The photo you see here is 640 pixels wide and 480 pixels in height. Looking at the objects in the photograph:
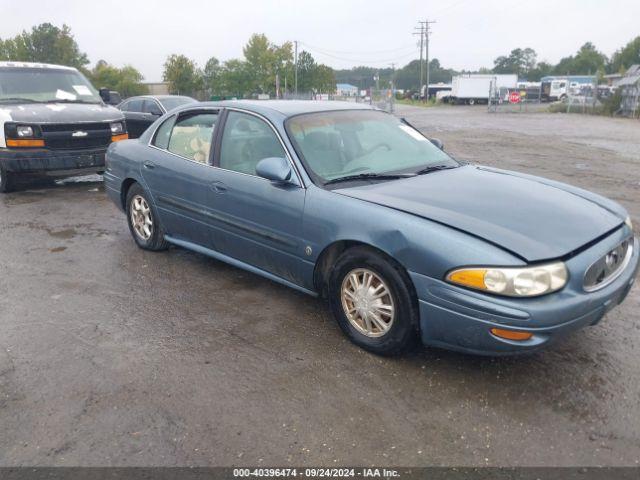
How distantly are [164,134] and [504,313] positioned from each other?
3636mm

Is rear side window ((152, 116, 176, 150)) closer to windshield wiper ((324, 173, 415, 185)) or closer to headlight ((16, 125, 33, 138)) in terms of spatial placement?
windshield wiper ((324, 173, 415, 185))

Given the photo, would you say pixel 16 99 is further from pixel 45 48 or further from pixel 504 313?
pixel 45 48

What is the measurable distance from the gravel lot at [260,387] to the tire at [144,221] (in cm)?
62

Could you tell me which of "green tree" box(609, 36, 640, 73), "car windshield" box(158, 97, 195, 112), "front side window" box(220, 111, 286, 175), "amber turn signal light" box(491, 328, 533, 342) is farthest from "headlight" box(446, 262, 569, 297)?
"green tree" box(609, 36, 640, 73)

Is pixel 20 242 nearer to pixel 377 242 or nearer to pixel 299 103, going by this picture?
pixel 299 103

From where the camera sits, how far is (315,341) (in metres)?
3.64

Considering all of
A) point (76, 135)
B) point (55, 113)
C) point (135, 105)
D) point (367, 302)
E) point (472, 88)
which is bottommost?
point (367, 302)

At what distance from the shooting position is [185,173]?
464 cm

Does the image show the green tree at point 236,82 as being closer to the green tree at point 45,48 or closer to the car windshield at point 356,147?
the green tree at point 45,48

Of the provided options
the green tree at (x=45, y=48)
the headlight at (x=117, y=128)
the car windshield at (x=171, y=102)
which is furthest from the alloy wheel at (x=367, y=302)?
the green tree at (x=45, y=48)

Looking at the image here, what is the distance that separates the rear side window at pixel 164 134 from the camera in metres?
5.07

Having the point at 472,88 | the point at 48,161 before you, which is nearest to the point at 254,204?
the point at 48,161

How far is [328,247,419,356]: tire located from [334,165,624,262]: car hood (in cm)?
37

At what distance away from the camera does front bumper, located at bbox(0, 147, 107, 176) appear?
26.5 feet
